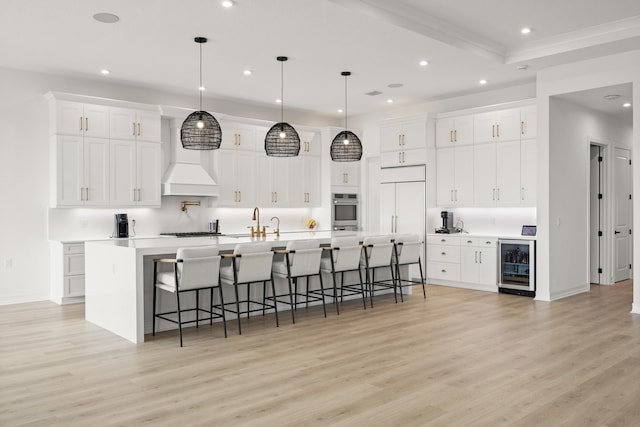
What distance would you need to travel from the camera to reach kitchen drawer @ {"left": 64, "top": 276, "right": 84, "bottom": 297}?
6.70 m

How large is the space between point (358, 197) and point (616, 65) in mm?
4948

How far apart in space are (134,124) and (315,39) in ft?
10.6

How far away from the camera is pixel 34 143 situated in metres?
6.98

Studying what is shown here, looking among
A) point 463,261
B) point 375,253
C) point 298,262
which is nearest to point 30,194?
point 298,262

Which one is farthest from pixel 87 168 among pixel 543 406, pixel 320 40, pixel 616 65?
pixel 616 65

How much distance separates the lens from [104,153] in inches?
283

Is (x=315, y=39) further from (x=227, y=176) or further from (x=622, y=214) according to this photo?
(x=622, y=214)

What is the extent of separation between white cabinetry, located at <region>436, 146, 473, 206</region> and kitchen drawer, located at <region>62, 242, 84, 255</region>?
528cm

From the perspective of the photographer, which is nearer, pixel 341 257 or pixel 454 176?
pixel 341 257

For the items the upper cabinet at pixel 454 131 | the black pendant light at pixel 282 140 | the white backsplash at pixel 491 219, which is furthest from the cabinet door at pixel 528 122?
the black pendant light at pixel 282 140

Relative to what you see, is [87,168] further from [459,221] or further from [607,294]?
[607,294]

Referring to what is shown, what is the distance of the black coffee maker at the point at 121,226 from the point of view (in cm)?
749

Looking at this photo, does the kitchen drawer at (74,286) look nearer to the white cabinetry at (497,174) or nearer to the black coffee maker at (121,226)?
the black coffee maker at (121,226)

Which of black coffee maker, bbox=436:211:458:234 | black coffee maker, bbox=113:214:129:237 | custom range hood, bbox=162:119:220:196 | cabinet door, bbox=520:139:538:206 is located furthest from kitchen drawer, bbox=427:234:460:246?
black coffee maker, bbox=113:214:129:237
